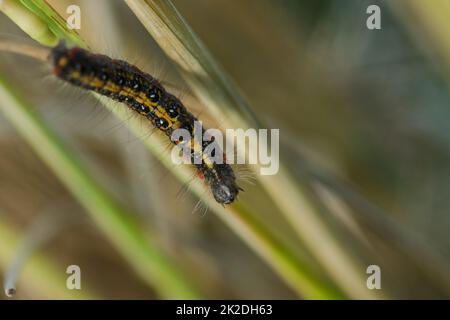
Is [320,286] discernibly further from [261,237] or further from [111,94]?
[111,94]

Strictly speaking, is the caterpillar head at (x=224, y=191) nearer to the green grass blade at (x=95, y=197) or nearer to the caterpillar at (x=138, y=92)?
the caterpillar at (x=138, y=92)

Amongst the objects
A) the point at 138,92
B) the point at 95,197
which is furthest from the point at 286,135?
the point at 95,197

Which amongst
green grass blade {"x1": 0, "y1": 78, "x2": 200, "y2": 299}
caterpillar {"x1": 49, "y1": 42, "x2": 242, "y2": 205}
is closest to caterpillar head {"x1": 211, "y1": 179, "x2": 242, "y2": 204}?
caterpillar {"x1": 49, "y1": 42, "x2": 242, "y2": 205}

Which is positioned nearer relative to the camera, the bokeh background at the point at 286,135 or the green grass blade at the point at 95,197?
the green grass blade at the point at 95,197

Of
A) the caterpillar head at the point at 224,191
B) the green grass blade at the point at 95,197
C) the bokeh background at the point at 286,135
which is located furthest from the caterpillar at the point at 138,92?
the bokeh background at the point at 286,135

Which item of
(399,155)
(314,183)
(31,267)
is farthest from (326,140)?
(31,267)
